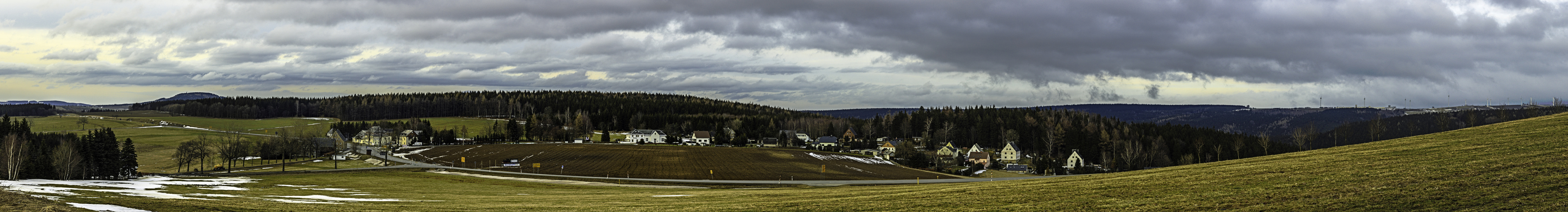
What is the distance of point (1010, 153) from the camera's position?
127m

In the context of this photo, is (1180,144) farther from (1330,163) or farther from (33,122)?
(33,122)

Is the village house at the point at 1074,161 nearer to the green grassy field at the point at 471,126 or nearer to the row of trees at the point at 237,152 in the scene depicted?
the green grassy field at the point at 471,126

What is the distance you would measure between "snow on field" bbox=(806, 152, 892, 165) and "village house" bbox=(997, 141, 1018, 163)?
24.8 m

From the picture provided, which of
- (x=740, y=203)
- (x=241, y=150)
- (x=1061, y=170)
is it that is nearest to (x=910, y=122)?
(x=1061, y=170)

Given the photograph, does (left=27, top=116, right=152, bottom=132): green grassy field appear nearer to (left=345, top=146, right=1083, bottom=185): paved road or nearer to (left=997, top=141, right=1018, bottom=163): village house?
(left=345, top=146, right=1083, bottom=185): paved road

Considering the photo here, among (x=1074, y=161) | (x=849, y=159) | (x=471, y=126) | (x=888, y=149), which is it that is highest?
(x=471, y=126)

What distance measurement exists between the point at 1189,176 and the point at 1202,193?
6.62 metres

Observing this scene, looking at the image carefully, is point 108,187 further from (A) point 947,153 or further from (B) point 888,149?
(A) point 947,153

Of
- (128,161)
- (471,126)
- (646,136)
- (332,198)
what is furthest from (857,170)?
(471,126)

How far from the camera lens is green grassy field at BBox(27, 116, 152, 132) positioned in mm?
157500

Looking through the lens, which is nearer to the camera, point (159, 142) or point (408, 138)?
point (159, 142)

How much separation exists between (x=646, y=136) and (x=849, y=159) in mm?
60399

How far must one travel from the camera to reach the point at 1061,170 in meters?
95.5

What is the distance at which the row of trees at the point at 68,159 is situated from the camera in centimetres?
5347
